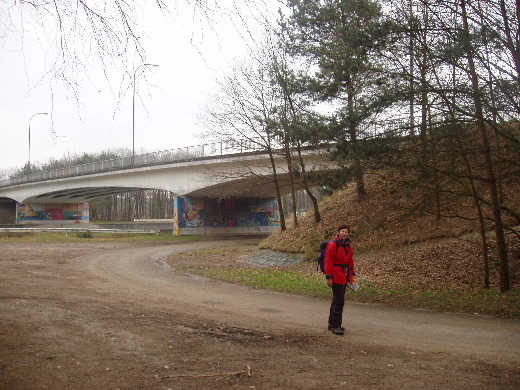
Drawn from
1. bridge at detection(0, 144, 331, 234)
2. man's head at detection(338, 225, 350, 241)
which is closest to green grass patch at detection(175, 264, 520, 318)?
man's head at detection(338, 225, 350, 241)

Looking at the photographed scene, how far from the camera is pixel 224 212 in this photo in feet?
153

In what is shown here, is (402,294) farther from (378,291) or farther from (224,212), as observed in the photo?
(224,212)

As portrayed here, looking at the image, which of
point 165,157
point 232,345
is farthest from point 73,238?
point 232,345

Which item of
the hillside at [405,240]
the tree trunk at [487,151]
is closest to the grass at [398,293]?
the tree trunk at [487,151]

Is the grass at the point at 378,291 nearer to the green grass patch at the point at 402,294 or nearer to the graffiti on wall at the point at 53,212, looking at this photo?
the green grass patch at the point at 402,294

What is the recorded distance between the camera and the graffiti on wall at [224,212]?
42.0 meters

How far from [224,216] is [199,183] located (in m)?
8.05

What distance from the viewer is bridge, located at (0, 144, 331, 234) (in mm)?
33562

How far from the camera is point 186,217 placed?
42.2m

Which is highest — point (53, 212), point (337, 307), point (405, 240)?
point (53, 212)

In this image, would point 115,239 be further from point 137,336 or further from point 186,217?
point 137,336

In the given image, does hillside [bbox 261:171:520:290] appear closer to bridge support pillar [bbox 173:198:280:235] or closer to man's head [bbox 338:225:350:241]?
man's head [bbox 338:225:350:241]

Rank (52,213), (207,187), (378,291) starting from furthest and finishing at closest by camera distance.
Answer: (52,213), (207,187), (378,291)

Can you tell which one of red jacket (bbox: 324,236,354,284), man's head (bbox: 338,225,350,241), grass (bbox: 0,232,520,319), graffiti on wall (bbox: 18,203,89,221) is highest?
graffiti on wall (bbox: 18,203,89,221)
